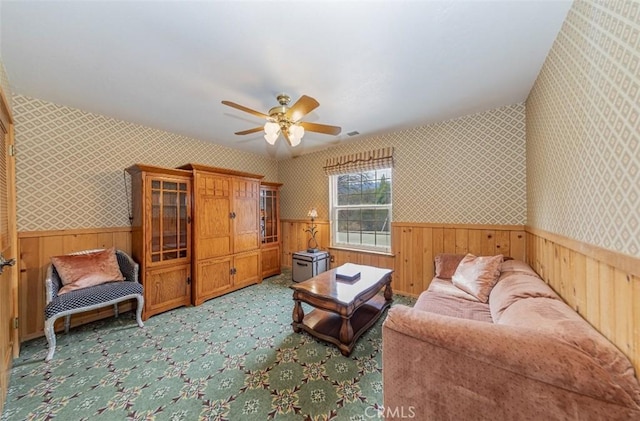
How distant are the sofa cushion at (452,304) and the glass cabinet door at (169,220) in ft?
9.50

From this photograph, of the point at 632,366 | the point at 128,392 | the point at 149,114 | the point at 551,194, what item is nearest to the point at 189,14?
the point at 149,114

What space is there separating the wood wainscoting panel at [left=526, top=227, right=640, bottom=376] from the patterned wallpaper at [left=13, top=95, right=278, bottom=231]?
13.8 ft

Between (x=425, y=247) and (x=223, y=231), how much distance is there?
2894mm

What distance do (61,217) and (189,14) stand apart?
2.67 m

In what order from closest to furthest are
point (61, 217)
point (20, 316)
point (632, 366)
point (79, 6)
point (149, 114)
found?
point (632, 366) → point (79, 6) → point (20, 316) → point (61, 217) → point (149, 114)

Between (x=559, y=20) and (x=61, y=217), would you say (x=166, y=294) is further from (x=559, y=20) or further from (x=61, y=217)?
(x=559, y=20)

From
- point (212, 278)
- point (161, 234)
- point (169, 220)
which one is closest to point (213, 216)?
point (169, 220)

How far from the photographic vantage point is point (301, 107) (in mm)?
1892

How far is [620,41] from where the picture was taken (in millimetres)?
936

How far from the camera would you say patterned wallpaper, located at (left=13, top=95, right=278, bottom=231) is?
2330 mm

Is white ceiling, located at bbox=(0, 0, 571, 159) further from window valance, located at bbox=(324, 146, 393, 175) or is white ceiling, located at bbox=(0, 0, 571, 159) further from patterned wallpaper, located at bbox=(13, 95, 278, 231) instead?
window valance, located at bbox=(324, 146, 393, 175)

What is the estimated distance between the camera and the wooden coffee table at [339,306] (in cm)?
200

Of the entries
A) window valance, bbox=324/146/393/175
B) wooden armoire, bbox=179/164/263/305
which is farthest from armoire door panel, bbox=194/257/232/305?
window valance, bbox=324/146/393/175

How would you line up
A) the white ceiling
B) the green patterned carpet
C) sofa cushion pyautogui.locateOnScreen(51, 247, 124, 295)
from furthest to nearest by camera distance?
sofa cushion pyautogui.locateOnScreen(51, 247, 124, 295) → the green patterned carpet → the white ceiling
